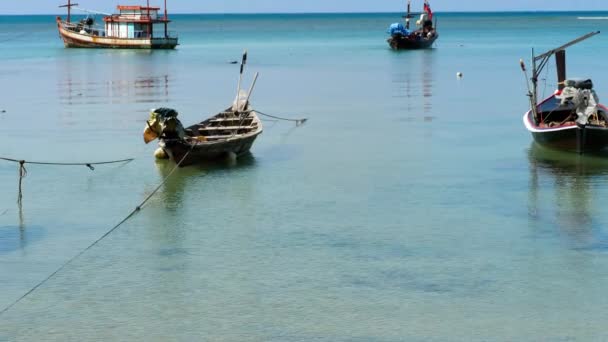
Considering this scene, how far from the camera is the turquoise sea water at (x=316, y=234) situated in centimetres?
1136

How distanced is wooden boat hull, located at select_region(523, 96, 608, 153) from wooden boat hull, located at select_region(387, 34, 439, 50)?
55.1 metres

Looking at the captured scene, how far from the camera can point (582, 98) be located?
21.2 meters

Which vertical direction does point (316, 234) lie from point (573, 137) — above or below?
below

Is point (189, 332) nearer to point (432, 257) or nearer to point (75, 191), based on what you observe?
point (432, 257)

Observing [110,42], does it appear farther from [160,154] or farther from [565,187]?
[565,187]

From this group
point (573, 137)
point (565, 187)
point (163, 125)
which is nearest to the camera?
point (565, 187)

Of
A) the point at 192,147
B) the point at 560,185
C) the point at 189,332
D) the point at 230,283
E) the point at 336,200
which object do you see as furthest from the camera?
the point at 192,147

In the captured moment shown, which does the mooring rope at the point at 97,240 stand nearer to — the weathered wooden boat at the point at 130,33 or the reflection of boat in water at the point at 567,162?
the reflection of boat in water at the point at 567,162

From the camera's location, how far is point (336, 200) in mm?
17781

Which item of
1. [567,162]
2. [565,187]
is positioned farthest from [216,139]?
[567,162]

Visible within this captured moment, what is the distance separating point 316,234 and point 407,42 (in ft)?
209

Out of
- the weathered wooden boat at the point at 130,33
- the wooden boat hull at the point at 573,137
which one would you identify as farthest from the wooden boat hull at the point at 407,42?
the wooden boat hull at the point at 573,137

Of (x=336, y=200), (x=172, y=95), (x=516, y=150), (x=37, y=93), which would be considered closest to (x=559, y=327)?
(x=336, y=200)

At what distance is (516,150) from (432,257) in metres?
10.2
